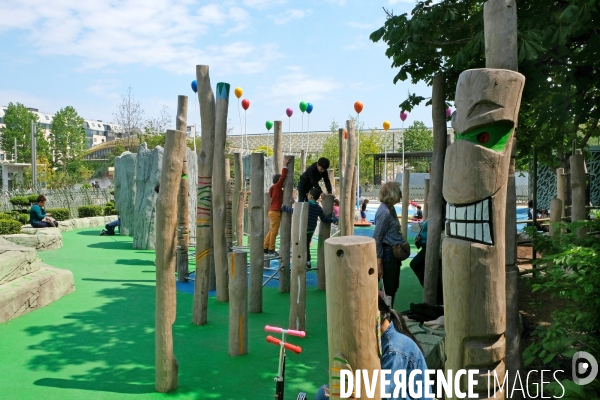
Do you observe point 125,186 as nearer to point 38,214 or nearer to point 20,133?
point 38,214

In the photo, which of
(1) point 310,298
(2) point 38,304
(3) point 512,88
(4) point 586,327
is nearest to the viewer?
(3) point 512,88

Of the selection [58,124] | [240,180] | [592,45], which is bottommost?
[240,180]

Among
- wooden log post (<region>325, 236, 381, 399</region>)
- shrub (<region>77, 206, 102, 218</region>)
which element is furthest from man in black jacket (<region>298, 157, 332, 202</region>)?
shrub (<region>77, 206, 102, 218</region>)

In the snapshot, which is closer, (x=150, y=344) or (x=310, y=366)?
(x=310, y=366)

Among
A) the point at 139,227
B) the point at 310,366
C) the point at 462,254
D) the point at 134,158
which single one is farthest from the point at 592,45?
the point at 134,158

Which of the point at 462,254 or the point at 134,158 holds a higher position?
the point at 134,158

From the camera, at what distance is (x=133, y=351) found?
5.23m

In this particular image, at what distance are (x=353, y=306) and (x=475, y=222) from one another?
74 cm

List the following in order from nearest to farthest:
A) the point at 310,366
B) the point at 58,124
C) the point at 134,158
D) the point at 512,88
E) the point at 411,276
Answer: the point at 512,88
the point at 310,366
the point at 411,276
the point at 134,158
the point at 58,124

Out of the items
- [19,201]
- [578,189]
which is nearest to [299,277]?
[578,189]

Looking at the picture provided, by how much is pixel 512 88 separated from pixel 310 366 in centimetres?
328

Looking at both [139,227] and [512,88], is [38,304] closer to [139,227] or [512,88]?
[139,227]

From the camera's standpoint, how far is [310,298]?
7.48 meters

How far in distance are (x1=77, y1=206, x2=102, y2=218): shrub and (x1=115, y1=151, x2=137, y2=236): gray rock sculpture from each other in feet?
15.8
